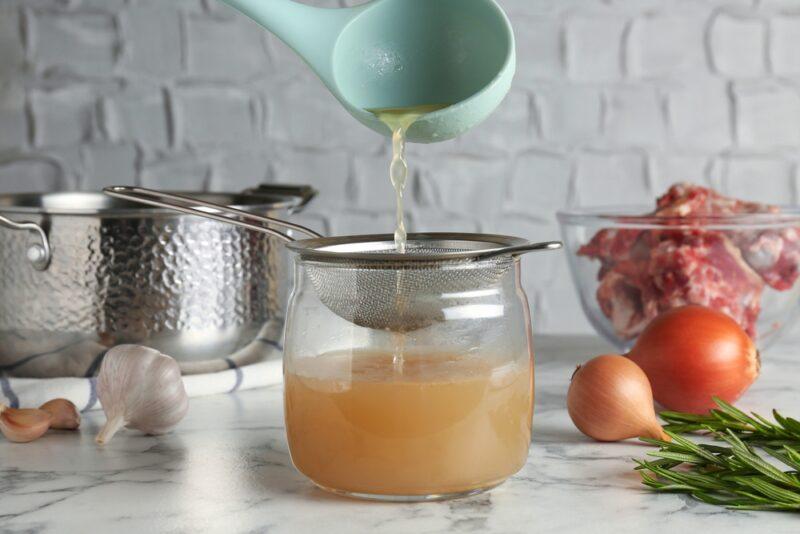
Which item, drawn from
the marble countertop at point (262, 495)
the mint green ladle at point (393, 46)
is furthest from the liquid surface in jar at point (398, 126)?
the marble countertop at point (262, 495)

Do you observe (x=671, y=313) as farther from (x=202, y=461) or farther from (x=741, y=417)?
(x=202, y=461)

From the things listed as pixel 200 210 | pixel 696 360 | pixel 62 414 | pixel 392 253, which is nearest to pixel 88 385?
pixel 62 414

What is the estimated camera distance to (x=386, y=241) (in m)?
1.02

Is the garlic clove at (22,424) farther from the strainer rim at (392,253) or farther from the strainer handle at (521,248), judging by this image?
the strainer handle at (521,248)

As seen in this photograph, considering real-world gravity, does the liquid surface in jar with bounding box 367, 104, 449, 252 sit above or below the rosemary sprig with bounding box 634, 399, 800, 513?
above

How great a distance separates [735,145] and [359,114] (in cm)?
135

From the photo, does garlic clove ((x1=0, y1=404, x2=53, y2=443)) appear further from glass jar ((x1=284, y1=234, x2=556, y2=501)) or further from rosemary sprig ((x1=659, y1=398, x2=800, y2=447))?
rosemary sprig ((x1=659, y1=398, x2=800, y2=447))

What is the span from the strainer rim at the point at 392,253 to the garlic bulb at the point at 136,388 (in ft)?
0.87

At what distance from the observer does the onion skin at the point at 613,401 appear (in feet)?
3.40

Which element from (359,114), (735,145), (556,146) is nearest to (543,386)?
(359,114)

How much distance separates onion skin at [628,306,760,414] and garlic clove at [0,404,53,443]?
68 cm

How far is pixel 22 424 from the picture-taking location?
1.10 metres

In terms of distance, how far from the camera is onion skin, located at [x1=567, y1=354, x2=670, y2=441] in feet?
3.40

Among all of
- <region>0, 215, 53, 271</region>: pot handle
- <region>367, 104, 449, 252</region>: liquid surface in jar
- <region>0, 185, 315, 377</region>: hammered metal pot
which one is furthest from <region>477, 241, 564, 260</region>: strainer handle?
<region>0, 215, 53, 271</region>: pot handle
